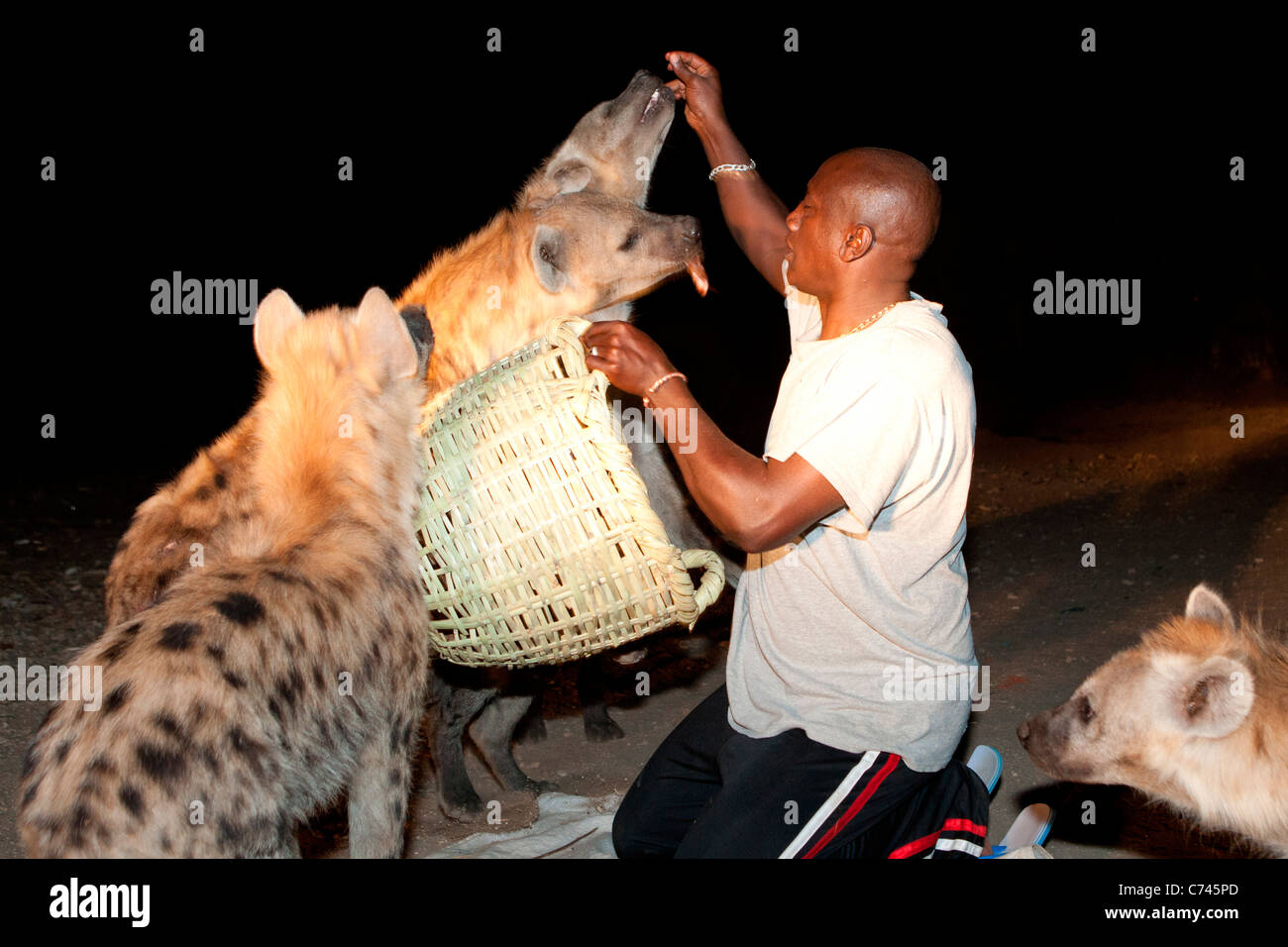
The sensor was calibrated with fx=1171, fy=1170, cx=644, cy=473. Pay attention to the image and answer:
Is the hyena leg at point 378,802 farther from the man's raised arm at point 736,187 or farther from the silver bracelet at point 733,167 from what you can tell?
the silver bracelet at point 733,167

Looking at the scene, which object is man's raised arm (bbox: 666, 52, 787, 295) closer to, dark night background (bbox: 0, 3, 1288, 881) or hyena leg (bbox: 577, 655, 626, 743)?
hyena leg (bbox: 577, 655, 626, 743)

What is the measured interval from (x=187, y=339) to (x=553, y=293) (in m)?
9.06

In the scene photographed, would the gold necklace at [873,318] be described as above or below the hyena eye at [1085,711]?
above

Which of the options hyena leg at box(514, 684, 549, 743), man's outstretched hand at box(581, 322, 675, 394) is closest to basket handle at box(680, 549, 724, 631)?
man's outstretched hand at box(581, 322, 675, 394)

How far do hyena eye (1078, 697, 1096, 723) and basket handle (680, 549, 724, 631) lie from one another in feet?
2.59

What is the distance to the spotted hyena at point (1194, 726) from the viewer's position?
6.77 feet

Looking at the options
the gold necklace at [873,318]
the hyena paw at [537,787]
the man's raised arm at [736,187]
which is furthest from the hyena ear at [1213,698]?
the hyena paw at [537,787]

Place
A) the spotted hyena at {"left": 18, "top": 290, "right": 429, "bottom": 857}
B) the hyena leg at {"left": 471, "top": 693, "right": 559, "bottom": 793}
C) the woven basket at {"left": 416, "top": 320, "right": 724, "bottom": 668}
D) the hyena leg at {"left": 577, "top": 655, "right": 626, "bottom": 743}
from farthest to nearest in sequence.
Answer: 1. the hyena leg at {"left": 577, "top": 655, "right": 626, "bottom": 743}
2. the hyena leg at {"left": 471, "top": 693, "right": 559, "bottom": 793}
3. the woven basket at {"left": 416, "top": 320, "right": 724, "bottom": 668}
4. the spotted hyena at {"left": 18, "top": 290, "right": 429, "bottom": 857}

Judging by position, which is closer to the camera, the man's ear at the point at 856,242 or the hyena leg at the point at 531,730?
the man's ear at the point at 856,242

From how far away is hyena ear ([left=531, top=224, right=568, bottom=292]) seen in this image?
2992 mm

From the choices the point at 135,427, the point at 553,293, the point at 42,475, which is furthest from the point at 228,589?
the point at 135,427

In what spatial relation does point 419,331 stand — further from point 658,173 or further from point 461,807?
point 658,173

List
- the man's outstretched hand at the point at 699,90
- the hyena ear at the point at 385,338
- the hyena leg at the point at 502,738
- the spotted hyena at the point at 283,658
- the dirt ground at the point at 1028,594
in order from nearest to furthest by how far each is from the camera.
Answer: the spotted hyena at the point at 283,658
the hyena ear at the point at 385,338
the man's outstretched hand at the point at 699,90
the dirt ground at the point at 1028,594
the hyena leg at the point at 502,738
